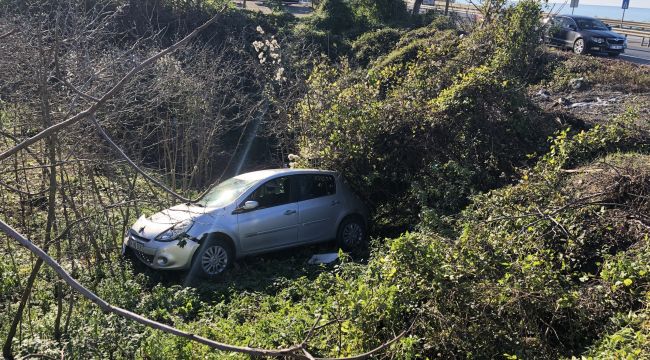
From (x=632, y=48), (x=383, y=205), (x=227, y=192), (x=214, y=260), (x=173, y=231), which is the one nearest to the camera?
(x=173, y=231)

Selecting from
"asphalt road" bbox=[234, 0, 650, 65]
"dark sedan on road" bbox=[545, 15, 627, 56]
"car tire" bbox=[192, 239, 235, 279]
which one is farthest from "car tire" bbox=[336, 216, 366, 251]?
"asphalt road" bbox=[234, 0, 650, 65]

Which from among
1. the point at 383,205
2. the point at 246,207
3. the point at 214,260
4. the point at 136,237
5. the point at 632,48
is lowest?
the point at 214,260

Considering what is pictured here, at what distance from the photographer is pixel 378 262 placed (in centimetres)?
594

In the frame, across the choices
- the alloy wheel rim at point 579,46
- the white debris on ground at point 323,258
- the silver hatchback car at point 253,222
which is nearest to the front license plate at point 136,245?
the silver hatchback car at point 253,222

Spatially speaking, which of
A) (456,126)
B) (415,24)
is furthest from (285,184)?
(415,24)

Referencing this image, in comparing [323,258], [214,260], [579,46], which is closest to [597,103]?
[323,258]

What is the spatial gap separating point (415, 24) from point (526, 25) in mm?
11307

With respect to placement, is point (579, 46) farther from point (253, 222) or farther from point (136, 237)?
point (136, 237)

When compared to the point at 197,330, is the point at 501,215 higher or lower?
higher

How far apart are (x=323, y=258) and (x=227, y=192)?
189cm

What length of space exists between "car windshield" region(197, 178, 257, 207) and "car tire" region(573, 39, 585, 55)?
15739 millimetres

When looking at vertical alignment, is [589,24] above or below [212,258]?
above

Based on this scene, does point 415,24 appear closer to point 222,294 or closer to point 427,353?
point 222,294

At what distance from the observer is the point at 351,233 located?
1034 cm
